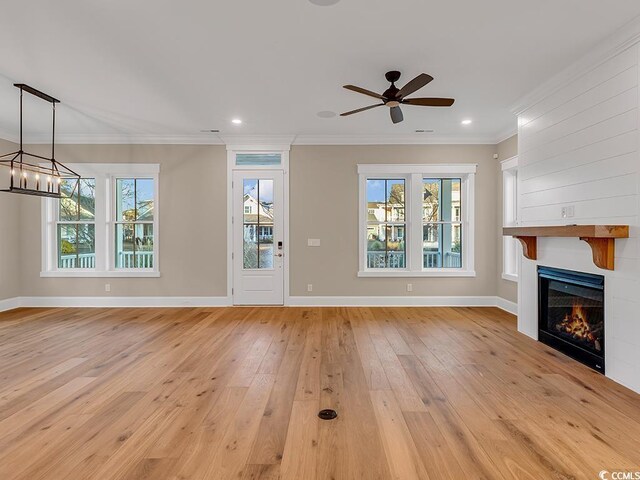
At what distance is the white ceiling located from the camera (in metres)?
2.38

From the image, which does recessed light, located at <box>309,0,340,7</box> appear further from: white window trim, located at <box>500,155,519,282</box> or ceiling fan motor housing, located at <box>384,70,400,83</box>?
white window trim, located at <box>500,155,519,282</box>

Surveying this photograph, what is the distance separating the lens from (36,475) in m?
1.63

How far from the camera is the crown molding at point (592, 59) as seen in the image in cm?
254

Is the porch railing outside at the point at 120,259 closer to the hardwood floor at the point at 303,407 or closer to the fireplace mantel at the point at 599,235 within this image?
the hardwood floor at the point at 303,407

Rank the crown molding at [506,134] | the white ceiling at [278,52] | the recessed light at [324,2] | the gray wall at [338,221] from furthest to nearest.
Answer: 1. the gray wall at [338,221]
2. the crown molding at [506,134]
3. the white ceiling at [278,52]
4. the recessed light at [324,2]

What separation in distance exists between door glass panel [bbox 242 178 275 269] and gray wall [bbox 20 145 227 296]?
363mm

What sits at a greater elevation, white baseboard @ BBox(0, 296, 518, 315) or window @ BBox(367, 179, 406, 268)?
window @ BBox(367, 179, 406, 268)

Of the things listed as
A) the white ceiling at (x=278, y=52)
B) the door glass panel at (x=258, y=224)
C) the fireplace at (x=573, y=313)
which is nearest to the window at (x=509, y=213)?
the white ceiling at (x=278, y=52)

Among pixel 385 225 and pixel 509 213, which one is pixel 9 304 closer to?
pixel 385 225

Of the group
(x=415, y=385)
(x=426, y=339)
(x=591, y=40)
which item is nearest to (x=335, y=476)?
(x=415, y=385)

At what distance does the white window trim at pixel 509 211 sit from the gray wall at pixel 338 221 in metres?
0.27

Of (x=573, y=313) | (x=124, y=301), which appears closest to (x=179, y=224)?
(x=124, y=301)

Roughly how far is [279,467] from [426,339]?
8.39ft

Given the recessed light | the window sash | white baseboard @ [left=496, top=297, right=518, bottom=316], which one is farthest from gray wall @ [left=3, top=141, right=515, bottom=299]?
the recessed light
